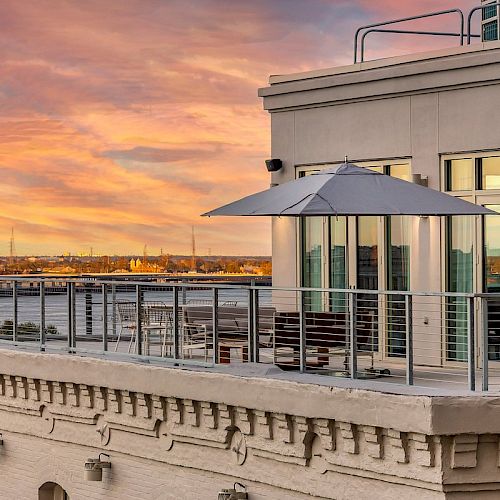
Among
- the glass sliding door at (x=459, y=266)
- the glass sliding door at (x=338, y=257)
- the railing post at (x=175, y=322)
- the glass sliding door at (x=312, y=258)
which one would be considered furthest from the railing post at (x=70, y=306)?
the glass sliding door at (x=459, y=266)

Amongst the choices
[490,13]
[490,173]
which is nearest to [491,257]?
[490,173]

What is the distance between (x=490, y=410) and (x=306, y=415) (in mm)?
2179

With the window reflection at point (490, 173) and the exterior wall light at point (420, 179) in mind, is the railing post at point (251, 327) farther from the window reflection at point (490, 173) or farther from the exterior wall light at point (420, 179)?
the window reflection at point (490, 173)

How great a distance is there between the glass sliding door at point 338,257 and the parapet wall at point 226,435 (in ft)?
13.6

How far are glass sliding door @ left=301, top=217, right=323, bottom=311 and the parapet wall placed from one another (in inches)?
164

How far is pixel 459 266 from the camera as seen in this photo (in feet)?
59.7

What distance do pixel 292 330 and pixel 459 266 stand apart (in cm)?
267

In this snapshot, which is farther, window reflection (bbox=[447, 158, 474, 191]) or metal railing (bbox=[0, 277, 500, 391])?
window reflection (bbox=[447, 158, 474, 191])

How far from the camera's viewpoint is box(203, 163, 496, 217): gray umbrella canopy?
51.0 ft

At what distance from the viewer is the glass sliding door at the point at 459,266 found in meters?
18.0

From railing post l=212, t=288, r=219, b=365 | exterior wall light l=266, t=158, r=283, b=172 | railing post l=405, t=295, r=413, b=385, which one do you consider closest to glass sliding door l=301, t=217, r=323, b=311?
exterior wall light l=266, t=158, r=283, b=172

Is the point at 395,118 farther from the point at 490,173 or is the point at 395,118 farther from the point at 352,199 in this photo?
the point at 352,199

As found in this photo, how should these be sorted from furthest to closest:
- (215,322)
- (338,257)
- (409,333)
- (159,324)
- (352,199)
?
(338,257)
(159,324)
(215,322)
(352,199)
(409,333)

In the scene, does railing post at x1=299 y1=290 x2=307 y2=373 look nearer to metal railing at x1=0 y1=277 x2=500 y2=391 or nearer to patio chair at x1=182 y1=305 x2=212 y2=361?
metal railing at x1=0 y1=277 x2=500 y2=391
